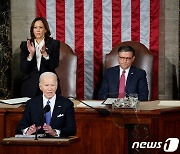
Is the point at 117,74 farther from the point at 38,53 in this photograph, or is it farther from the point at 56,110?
the point at 56,110

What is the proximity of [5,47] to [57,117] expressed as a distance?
332 centimetres

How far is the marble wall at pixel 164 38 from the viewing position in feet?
25.6

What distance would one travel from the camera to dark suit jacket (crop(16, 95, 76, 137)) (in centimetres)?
462

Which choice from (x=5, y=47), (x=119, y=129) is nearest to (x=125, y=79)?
(x=119, y=129)

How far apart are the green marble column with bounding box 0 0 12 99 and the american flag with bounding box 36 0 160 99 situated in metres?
0.44

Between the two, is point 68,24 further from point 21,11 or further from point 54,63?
point 54,63

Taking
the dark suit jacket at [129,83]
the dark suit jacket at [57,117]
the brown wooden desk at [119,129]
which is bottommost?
the brown wooden desk at [119,129]

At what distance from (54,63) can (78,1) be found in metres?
1.63

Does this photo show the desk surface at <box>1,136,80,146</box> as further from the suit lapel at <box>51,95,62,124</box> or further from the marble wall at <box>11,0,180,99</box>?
the marble wall at <box>11,0,180,99</box>

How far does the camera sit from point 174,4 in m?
7.75

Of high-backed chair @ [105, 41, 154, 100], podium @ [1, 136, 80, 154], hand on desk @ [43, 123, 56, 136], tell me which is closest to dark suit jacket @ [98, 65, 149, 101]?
high-backed chair @ [105, 41, 154, 100]

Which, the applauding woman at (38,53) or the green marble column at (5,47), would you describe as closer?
the applauding woman at (38,53)
